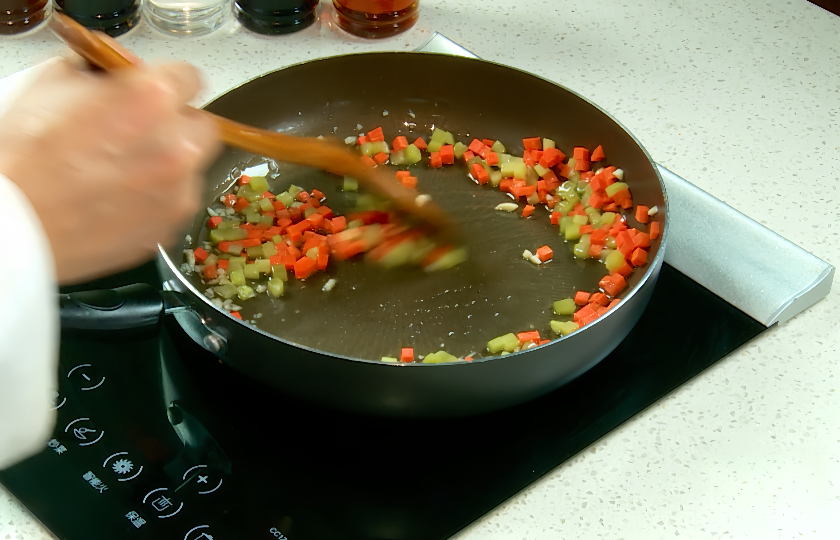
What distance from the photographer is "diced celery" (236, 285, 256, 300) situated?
0.84 metres

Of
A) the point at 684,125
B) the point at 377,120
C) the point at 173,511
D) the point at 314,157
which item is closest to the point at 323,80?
the point at 377,120

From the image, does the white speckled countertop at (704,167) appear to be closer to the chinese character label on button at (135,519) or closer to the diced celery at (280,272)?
the chinese character label on button at (135,519)

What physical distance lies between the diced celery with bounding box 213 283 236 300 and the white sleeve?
1.06 ft

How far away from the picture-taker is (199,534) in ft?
2.00

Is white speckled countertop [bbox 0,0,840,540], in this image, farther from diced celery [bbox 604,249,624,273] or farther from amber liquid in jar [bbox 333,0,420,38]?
diced celery [bbox 604,249,624,273]

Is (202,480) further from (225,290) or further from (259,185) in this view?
(259,185)

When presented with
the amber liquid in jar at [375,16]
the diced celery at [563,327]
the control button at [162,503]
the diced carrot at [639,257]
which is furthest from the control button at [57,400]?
the amber liquid in jar at [375,16]

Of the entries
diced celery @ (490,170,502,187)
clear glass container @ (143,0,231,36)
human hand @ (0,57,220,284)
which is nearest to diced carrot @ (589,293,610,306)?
diced celery @ (490,170,502,187)

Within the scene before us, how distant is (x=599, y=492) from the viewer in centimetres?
65

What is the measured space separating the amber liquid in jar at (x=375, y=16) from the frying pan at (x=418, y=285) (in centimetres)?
17

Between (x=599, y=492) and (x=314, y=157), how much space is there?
1.34 ft

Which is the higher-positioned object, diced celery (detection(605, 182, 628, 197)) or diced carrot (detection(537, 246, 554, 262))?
diced celery (detection(605, 182, 628, 197))

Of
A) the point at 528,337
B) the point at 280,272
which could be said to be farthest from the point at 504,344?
the point at 280,272

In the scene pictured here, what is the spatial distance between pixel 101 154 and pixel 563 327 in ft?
1.51
